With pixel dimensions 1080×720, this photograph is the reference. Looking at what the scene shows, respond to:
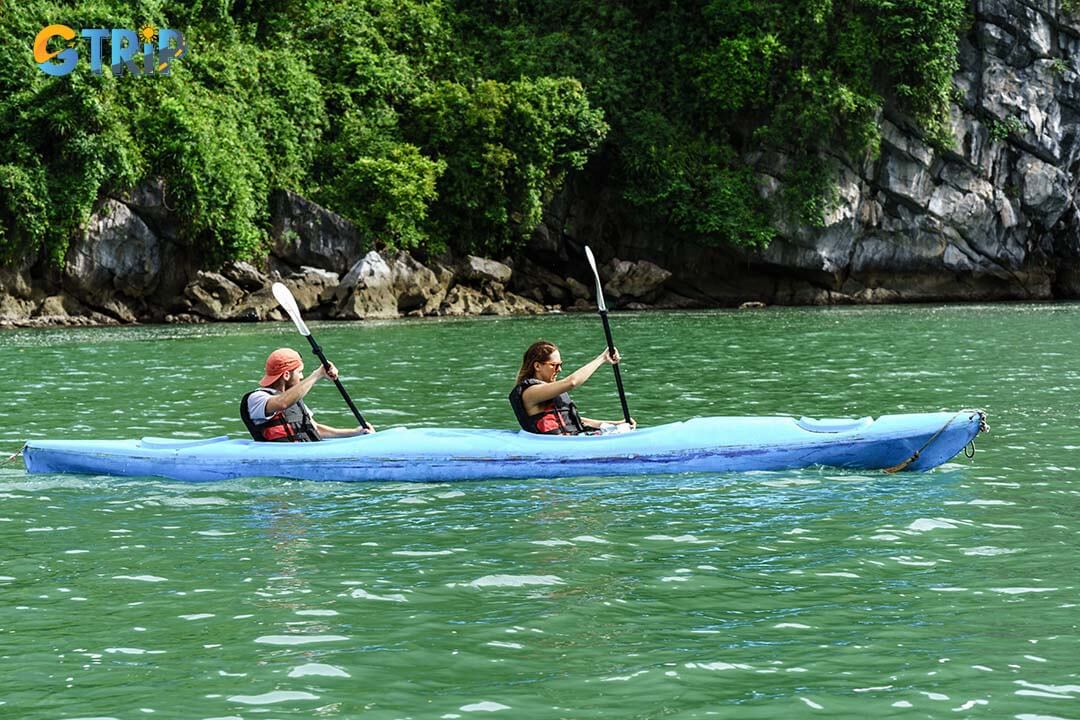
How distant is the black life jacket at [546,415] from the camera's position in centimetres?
934

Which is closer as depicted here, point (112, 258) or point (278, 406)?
point (278, 406)

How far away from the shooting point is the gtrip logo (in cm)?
3189

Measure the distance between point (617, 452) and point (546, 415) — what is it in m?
0.70

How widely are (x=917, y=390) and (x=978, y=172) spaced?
93.3 feet

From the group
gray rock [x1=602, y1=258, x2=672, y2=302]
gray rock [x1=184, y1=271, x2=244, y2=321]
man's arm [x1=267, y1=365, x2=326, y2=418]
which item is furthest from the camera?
gray rock [x1=602, y1=258, x2=672, y2=302]

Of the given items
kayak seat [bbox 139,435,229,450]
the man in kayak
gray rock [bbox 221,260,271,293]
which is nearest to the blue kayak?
kayak seat [bbox 139,435,229,450]

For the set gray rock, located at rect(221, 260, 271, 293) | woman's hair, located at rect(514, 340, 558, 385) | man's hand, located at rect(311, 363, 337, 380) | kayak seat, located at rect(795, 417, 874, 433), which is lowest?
kayak seat, located at rect(795, 417, 874, 433)

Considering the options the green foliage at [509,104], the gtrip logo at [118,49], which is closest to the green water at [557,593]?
the gtrip logo at [118,49]

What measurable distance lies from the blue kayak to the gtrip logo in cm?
2589

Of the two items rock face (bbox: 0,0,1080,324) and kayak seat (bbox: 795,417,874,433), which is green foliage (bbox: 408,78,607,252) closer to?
rock face (bbox: 0,0,1080,324)

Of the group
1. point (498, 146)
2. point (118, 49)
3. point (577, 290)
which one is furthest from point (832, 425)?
point (577, 290)

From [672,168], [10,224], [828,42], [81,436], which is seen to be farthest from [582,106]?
[81,436]

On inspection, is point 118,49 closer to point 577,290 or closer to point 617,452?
point 577,290

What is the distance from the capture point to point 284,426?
9469mm
